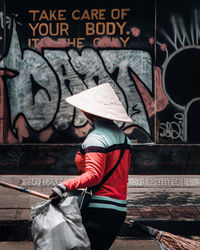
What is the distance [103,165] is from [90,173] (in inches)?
4.8

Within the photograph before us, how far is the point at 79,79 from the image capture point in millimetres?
11094

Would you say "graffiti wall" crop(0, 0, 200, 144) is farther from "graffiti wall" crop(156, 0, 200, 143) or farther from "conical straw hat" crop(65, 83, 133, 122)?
"conical straw hat" crop(65, 83, 133, 122)

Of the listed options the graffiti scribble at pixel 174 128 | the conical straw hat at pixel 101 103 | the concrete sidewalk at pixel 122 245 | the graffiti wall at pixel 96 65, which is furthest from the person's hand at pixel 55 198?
the graffiti scribble at pixel 174 128

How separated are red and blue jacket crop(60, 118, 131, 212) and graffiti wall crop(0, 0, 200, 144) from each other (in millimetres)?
7671

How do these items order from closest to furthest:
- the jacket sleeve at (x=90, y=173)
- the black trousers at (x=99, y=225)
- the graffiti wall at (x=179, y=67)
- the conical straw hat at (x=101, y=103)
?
the jacket sleeve at (x=90, y=173) < the black trousers at (x=99, y=225) < the conical straw hat at (x=101, y=103) < the graffiti wall at (x=179, y=67)

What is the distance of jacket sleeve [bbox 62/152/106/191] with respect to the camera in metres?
3.15

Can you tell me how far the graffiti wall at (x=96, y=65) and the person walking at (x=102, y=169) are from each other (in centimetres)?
762

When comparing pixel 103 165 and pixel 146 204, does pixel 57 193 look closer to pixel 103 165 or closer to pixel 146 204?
pixel 103 165

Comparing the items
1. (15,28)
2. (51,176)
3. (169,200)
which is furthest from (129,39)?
(169,200)

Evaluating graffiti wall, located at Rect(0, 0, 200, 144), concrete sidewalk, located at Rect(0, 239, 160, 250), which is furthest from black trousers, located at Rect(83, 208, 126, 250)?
graffiti wall, located at Rect(0, 0, 200, 144)

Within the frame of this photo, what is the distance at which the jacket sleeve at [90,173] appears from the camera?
3154 millimetres

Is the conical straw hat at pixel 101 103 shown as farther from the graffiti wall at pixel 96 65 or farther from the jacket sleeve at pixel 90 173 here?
the graffiti wall at pixel 96 65

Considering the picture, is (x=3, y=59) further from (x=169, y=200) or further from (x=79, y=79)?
(x=169, y=200)

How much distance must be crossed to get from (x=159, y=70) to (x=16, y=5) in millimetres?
3449
